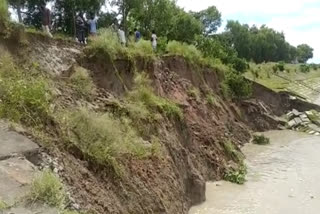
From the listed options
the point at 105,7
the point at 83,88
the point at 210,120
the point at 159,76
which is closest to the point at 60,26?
the point at 105,7

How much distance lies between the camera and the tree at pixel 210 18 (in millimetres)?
68562

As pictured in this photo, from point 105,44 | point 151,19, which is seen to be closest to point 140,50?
point 105,44

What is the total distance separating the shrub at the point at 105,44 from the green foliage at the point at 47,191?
26.4ft

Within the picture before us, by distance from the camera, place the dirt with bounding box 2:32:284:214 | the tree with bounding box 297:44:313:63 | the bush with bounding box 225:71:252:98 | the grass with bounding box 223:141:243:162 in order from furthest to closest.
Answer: the tree with bounding box 297:44:313:63
the bush with bounding box 225:71:252:98
the grass with bounding box 223:141:243:162
the dirt with bounding box 2:32:284:214

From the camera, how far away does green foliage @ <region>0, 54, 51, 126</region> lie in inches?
344

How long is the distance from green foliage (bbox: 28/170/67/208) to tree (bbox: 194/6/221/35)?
6318 cm

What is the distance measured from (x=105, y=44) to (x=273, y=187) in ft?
26.2

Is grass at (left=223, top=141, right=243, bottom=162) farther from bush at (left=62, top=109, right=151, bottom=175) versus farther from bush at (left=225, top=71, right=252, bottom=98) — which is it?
bush at (left=225, top=71, right=252, bottom=98)

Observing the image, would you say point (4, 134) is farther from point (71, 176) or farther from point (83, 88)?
point (83, 88)

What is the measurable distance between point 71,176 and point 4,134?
56.2 inches

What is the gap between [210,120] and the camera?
69.5ft

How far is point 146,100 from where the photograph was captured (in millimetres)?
14758

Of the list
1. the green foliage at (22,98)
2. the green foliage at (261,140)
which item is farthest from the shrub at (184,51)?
the green foliage at (22,98)

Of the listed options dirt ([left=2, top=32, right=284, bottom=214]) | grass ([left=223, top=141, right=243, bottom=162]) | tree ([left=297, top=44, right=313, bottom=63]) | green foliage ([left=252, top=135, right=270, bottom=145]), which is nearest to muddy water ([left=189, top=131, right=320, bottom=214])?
grass ([left=223, top=141, right=243, bottom=162])
